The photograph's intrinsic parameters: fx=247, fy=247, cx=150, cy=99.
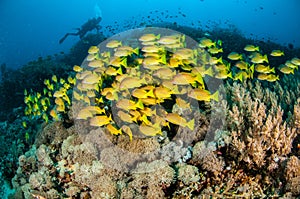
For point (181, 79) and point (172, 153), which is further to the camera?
point (181, 79)

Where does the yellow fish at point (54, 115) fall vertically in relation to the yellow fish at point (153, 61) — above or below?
below

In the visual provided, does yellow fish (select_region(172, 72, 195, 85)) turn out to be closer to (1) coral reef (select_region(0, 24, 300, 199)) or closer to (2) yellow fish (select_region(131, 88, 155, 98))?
(1) coral reef (select_region(0, 24, 300, 199))

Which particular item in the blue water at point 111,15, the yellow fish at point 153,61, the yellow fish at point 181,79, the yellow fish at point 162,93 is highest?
the yellow fish at point 153,61

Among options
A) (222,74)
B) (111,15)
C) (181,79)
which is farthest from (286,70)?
(111,15)

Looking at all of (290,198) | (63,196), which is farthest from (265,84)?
(63,196)

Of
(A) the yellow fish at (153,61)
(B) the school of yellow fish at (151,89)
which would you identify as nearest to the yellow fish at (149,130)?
(B) the school of yellow fish at (151,89)

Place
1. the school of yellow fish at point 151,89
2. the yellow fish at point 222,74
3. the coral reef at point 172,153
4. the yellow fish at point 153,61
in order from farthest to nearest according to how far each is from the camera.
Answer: the yellow fish at point 222,74 → the yellow fish at point 153,61 → the school of yellow fish at point 151,89 → the coral reef at point 172,153

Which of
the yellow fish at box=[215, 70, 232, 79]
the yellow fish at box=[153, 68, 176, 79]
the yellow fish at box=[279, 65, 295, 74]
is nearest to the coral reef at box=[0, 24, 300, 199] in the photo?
the yellow fish at box=[153, 68, 176, 79]

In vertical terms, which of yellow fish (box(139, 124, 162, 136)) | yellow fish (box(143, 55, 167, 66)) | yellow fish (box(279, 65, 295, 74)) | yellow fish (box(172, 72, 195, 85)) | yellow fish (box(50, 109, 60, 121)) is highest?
yellow fish (box(143, 55, 167, 66))

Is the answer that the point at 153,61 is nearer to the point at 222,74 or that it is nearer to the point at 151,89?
the point at 151,89

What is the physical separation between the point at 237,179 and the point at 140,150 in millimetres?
1677

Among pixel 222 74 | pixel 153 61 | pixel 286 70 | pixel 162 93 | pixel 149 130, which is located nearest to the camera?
pixel 149 130

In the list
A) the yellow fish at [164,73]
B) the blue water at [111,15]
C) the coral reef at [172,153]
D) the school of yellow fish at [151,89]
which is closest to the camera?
the coral reef at [172,153]

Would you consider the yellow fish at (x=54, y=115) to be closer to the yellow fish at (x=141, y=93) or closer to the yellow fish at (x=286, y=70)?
the yellow fish at (x=141, y=93)
